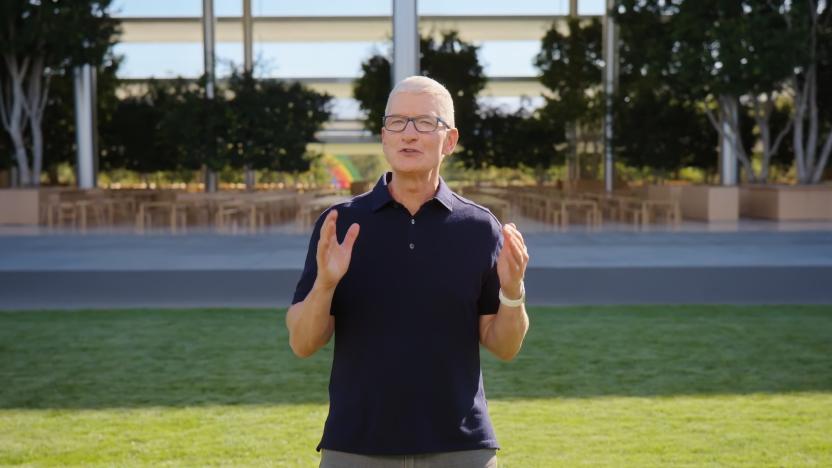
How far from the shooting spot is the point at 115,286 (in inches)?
492

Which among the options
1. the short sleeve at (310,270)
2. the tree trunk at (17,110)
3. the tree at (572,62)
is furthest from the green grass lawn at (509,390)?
the tree at (572,62)

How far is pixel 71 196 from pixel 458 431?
2555cm

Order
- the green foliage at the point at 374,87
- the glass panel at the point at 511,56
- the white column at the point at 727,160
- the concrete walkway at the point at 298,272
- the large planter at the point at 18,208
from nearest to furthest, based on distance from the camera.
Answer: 1. the concrete walkway at the point at 298,272
2. the large planter at the point at 18,208
3. the white column at the point at 727,160
4. the green foliage at the point at 374,87
5. the glass panel at the point at 511,56

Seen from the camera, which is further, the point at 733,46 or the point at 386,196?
the point at 733,46

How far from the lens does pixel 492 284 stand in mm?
2598

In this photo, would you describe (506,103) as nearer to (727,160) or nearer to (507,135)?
(507,135)

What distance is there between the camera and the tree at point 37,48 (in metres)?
24.1

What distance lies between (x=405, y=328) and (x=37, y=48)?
24.4m

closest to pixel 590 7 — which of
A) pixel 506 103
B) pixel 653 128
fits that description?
pixel 506 103

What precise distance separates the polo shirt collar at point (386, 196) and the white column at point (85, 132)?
89.9 feet

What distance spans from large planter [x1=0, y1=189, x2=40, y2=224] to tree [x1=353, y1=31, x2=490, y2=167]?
32.8 ft

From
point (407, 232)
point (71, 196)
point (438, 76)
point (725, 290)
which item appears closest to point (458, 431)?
point (407, 232)

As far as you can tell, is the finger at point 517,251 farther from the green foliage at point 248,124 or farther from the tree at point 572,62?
the tree at point 572,62

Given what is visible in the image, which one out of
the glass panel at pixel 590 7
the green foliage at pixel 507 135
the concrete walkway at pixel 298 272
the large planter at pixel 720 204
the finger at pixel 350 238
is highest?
the glass panel at pixel 590 7
